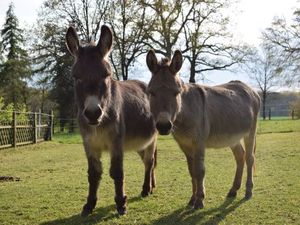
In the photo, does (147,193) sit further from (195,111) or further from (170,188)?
(195,111)

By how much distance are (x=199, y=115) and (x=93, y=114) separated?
198cm

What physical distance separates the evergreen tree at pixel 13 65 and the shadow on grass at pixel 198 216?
37447 millimetres

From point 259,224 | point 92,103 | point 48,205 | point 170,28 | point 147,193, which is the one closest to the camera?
point 92,103

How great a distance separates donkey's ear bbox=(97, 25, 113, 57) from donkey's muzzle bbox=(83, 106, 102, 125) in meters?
0.93

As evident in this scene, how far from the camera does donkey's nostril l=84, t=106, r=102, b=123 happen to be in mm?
4469

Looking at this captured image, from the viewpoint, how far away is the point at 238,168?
Result: 7027mm

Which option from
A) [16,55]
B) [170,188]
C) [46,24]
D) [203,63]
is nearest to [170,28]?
[203,63]

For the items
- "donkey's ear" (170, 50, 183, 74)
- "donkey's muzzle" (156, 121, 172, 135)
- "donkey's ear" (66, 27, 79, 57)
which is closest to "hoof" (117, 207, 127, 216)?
"donkey's muzzle" (156, 121, 172, 135)

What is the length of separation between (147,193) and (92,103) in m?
2.95

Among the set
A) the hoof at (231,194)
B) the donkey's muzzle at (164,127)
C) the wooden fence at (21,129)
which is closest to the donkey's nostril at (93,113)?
the donkey's muzzle at (164,127)

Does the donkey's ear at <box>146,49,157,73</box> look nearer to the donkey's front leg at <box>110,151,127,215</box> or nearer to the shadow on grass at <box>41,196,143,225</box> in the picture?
the donkey's front leg at <box>110,151,127,215</box>

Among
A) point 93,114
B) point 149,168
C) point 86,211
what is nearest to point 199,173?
point 149,168

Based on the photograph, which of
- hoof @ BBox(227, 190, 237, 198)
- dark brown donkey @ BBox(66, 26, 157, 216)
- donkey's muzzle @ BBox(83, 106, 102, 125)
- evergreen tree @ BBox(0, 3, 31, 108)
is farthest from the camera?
evergreen tree @ BBox(0, 3, 31, 108)

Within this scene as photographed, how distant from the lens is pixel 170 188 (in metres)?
7.63
